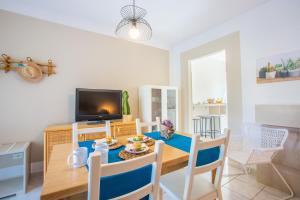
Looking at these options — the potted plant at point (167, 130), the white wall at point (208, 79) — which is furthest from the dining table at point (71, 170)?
the white wall at point (208, 79)

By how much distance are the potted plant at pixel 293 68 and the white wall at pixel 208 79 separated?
287 centimetres

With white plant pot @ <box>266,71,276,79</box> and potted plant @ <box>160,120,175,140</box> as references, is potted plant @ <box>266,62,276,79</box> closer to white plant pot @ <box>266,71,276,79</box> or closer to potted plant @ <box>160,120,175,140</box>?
white plant pot @ <box>266,71,276,79</box>

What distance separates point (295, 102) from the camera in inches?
74.0

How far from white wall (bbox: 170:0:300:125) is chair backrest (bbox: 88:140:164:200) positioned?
2.15 metres

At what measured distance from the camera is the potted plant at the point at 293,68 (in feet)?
6.15

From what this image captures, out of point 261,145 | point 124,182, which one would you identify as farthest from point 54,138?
point 261,145

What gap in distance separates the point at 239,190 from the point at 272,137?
0.80 metres

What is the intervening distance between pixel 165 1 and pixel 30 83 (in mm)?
2410

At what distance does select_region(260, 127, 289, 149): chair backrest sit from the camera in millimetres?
1818

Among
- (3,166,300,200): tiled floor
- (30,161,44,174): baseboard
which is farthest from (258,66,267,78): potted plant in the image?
(30,161,44,174): baseboard

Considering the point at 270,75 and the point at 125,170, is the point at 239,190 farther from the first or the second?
the point at 125,170

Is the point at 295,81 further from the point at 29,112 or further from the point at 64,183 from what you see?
the point at 29,112

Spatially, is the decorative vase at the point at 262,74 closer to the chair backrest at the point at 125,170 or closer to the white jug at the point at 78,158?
the chair backrest at the point at 125,170

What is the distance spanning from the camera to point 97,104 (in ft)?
8.63
